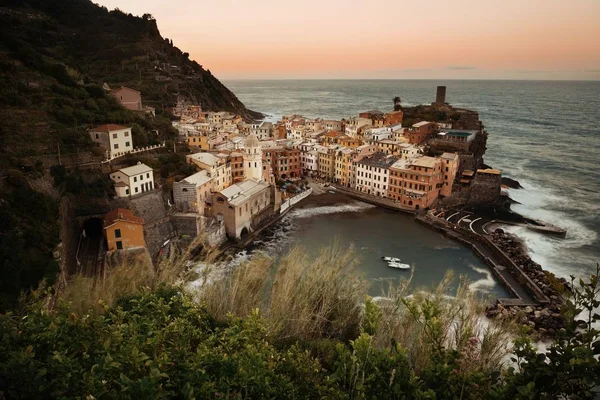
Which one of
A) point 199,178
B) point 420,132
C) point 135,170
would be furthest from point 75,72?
point 420,132

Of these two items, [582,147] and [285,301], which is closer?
[285,301]

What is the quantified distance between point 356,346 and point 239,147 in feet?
85.8

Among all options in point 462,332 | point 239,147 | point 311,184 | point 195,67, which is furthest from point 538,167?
point 195,67

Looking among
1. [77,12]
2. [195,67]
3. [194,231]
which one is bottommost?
[194,231]

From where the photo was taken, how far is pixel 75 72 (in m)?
29.3

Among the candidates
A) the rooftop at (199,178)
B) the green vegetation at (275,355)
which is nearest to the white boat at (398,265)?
the rooftop at (199,178)

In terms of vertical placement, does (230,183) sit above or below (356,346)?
below

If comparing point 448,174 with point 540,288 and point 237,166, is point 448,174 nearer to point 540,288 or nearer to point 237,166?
point 540,288

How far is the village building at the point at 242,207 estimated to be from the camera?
68.3 ft

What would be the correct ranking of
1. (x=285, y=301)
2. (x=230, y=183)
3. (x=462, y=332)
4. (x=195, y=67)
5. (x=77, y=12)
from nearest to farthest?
(x=462, y=332), (x=285, y=301), (x=230, y=183), (x=77, y=12), (x=195, y=67)

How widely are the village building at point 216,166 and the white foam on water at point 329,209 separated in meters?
5.20

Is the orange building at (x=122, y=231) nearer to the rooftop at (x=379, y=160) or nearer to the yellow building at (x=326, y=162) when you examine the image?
the rooftop at (x=379, y=160)

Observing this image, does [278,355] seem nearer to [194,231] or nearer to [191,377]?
[191,377]

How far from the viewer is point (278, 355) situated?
15.4 ft
